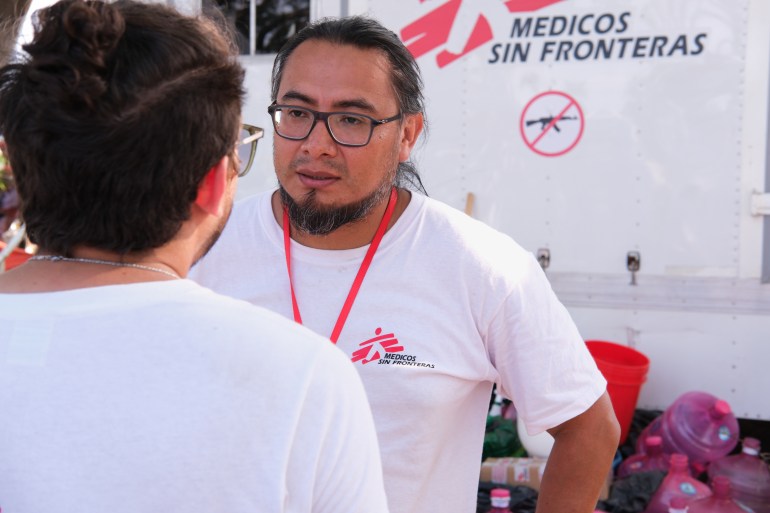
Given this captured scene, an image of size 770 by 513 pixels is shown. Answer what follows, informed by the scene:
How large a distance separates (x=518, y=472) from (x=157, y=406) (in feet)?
11.5

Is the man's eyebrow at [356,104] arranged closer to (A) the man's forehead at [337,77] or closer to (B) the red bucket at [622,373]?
(A) the man's forehead at [337,77]

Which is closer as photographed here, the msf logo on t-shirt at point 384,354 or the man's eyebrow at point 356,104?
the msf logo on t-shirt at point 384,354

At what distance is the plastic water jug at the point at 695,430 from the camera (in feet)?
14.5

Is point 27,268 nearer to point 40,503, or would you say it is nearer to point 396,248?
point 40,503

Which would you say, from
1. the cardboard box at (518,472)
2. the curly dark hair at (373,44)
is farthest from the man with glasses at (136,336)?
the cardboard box at (518,472)

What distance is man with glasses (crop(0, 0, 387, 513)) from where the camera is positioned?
0.99m

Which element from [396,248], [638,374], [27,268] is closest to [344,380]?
[27,268]

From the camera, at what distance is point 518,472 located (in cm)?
421

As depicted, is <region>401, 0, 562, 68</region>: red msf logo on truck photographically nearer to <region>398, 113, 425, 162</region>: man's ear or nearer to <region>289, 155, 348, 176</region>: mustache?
<region>398, 113, 425, 162</region>: man's ear

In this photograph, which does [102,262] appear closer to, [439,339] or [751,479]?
[439,339]

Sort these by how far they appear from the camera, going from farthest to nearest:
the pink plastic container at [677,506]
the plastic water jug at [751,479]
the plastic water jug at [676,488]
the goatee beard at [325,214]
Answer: the plastic water jug at [751,479], the plastic water jug at [676,488], the pink plastic container at [677,506], the goatee beard at [325,214]

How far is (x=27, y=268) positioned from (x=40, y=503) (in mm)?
326

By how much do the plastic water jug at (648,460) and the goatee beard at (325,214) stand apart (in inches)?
119

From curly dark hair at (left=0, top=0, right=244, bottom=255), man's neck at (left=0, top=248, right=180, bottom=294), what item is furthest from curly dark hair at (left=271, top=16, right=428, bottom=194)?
man's neck at (left=0, top=248, right=180, bottom=294)
